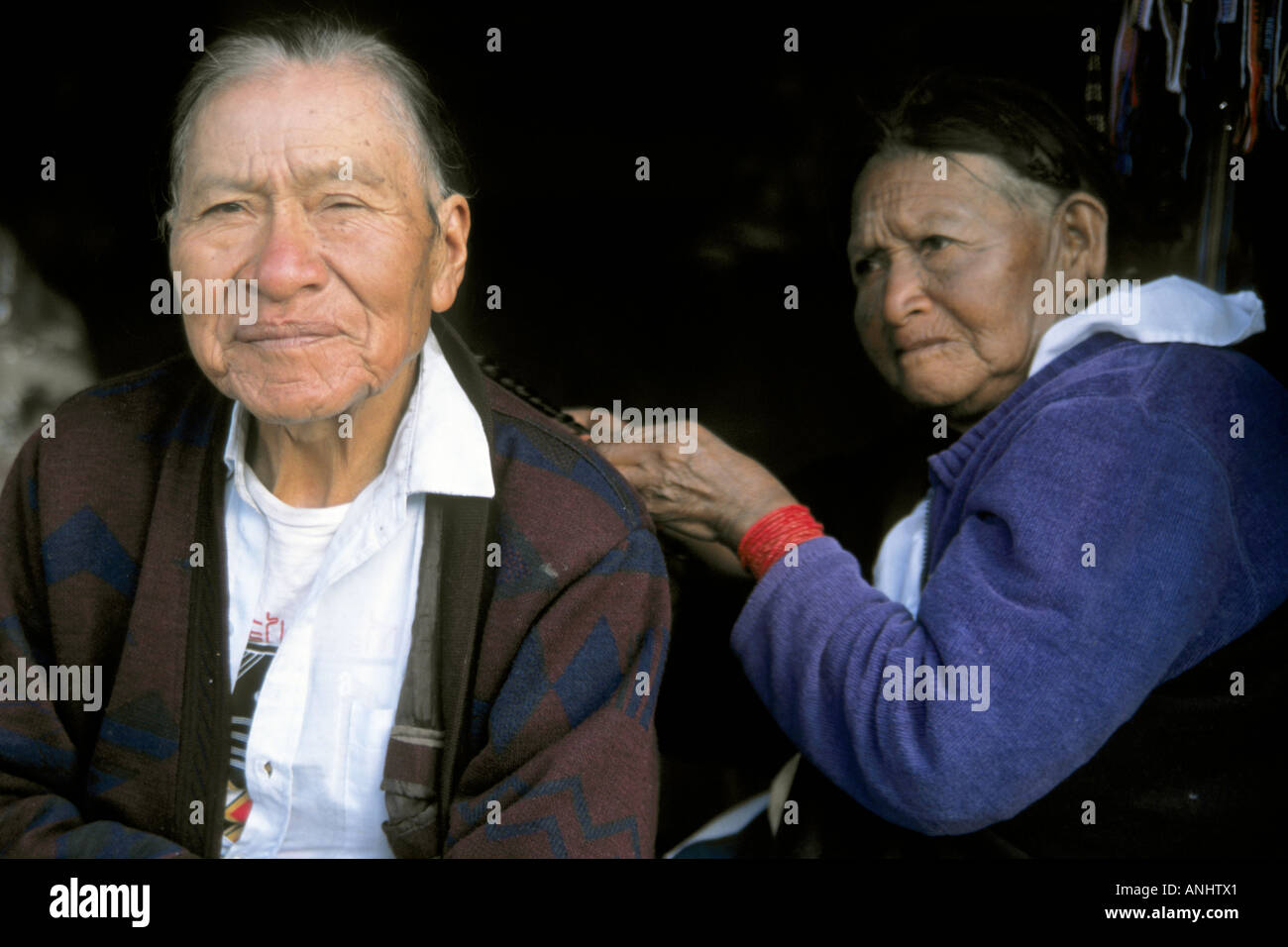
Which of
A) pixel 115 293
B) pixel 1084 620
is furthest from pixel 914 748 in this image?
pixel 115 293

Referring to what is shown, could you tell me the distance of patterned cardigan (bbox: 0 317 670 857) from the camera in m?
1.72

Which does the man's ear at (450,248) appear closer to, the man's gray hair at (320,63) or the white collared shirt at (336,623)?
the man's gray hair at (320,63)

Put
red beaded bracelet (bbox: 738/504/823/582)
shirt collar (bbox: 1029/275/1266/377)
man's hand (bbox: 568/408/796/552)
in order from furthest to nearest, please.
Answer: man's hand (bbox: 568/408/796/552) < red beaded bracelet (bbox: 738/504/823/582) < shirt collar (bbox: 1029/275/1266/377)

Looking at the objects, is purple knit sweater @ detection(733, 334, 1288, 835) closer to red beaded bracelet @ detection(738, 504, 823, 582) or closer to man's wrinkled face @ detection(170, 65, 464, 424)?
red beaded bracelet @ detection(738, 504, 823, 582)

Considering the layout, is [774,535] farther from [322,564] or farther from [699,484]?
[322,564]

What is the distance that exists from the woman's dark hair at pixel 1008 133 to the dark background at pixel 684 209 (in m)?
0.05

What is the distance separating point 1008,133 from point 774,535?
0.88 m

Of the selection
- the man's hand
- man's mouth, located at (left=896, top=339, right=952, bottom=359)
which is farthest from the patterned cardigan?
man's mouth, located at (left=896, top=339, right=952, bottom=359)

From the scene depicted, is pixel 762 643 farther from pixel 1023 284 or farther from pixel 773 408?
pixel 1023 284

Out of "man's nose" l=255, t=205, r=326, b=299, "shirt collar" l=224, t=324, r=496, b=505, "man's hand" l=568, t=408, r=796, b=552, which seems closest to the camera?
"man's nose" l=255, t=205, r=326, b=299

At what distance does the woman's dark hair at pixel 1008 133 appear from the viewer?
204 centimetres

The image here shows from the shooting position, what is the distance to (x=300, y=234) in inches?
67.4

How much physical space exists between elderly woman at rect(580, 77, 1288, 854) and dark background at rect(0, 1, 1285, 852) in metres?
0.11
